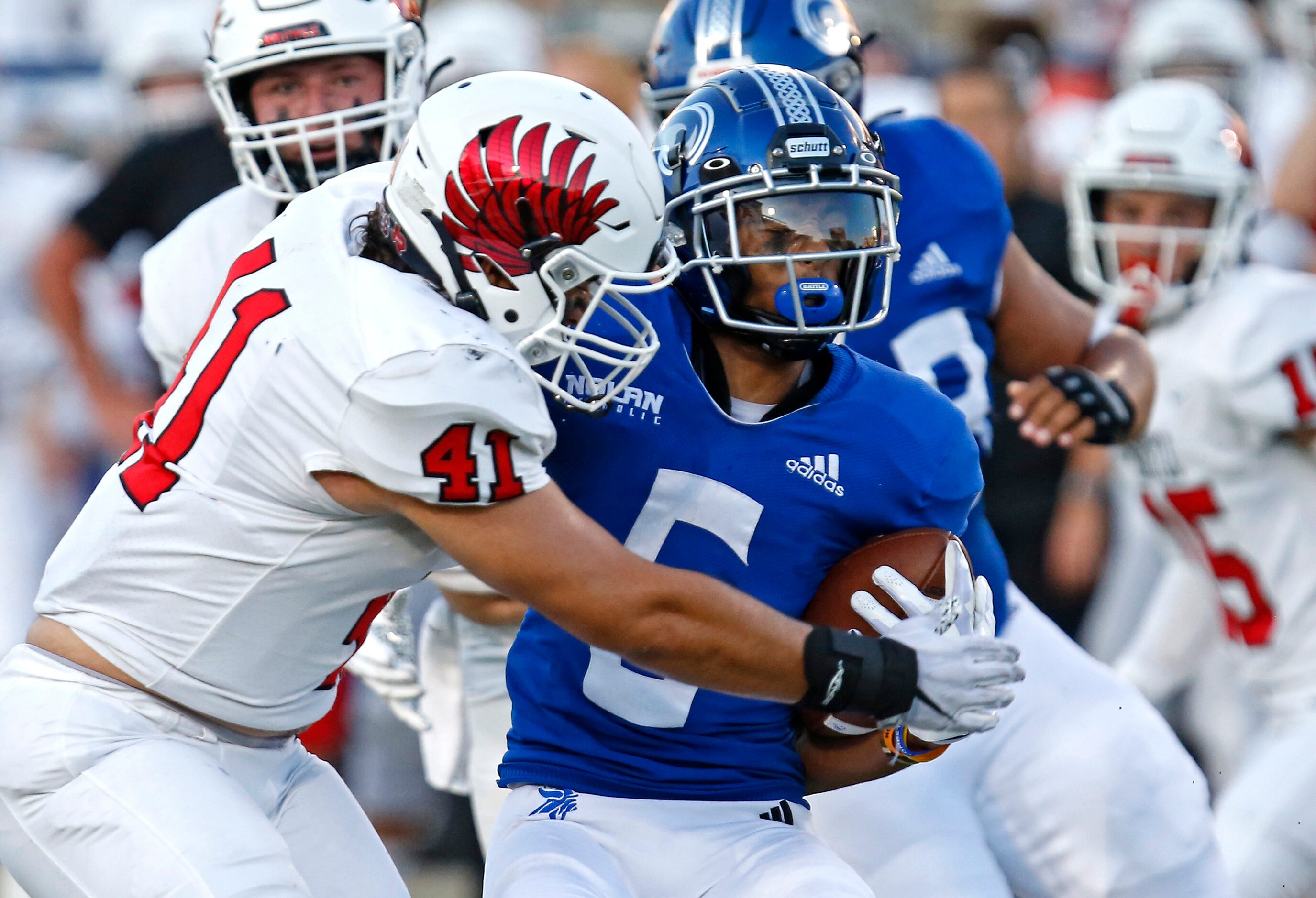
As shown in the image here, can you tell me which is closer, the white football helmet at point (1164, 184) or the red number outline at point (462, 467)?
the red number outline at point (462, 467)

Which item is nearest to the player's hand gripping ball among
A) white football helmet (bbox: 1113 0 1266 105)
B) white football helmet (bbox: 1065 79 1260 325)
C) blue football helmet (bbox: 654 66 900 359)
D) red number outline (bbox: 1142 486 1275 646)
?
blue football helmet (bbox: 654 66 900 359)

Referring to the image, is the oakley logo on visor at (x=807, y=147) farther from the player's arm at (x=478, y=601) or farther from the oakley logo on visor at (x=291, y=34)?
the player's arm at (x=478, y=601)

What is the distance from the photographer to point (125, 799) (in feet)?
8.05

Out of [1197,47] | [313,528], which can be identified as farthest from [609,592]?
[1197,47]

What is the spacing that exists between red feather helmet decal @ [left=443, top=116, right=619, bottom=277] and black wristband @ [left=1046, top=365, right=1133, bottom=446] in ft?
4.08

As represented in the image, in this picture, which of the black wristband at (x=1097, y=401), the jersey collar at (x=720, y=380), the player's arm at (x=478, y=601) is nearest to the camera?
the jersey collar at (x=720, y=380)

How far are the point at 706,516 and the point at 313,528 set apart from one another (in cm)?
65

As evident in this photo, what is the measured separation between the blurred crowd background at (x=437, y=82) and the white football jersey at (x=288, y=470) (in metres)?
2.75

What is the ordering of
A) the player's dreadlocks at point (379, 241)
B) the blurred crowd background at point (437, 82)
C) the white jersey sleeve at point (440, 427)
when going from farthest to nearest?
the blurred crowd background at point (437, 82), the player's dreadlocks at point (379, 241), the white jersey sleeve at point (440, 427)

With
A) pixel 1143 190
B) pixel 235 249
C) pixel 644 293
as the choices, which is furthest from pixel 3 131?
pixel 644 293

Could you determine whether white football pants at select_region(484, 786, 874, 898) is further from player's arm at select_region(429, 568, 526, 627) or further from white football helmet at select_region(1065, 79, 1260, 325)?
white football helmet at select_region(1065, 79, 1260, 325)

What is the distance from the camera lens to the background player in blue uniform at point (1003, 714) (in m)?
3.20

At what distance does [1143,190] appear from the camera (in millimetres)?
4645

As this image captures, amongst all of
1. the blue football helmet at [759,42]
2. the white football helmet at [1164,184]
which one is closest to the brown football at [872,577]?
the blue football helmet at [759,42]
